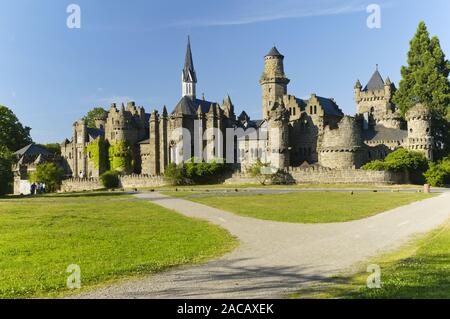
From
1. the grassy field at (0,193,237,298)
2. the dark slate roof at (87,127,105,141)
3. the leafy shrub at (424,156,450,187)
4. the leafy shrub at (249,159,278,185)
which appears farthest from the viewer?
the dark slate roof at (87,127,105,141)

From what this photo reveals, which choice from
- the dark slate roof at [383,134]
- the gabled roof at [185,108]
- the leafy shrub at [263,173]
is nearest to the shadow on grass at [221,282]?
the leafy shrub at [263,173]

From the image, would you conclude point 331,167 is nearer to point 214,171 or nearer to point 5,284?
point 214,171

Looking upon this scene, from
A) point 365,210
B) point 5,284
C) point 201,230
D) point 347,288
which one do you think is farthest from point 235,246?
point 365,210

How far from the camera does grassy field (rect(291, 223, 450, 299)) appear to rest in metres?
11.1

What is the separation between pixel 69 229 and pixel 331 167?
185 feet

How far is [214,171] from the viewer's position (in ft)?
251

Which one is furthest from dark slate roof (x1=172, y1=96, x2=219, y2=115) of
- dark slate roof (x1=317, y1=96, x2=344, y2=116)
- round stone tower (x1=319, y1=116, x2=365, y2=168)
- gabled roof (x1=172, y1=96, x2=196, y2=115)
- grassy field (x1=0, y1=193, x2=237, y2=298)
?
grassy field (x1=0, y1=193, x2=237, y2=298)

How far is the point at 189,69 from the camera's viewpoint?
349 ft

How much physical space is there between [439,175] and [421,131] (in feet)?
35.4

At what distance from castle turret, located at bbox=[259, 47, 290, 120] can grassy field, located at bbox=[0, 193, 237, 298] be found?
6563cm

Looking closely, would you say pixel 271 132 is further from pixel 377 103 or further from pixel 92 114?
pixel 92 114

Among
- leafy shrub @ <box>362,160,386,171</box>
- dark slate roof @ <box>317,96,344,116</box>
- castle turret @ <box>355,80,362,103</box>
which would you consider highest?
castle turret @ <box>355,80,362,103</box>

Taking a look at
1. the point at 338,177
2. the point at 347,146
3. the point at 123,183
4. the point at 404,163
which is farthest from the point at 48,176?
the point at 404,163

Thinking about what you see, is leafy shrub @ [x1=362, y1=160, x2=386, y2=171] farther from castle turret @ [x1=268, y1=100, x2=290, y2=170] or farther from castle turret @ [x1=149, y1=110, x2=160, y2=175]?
castle turret @ [x1=149, y1=110, x2=160, y2=175]
